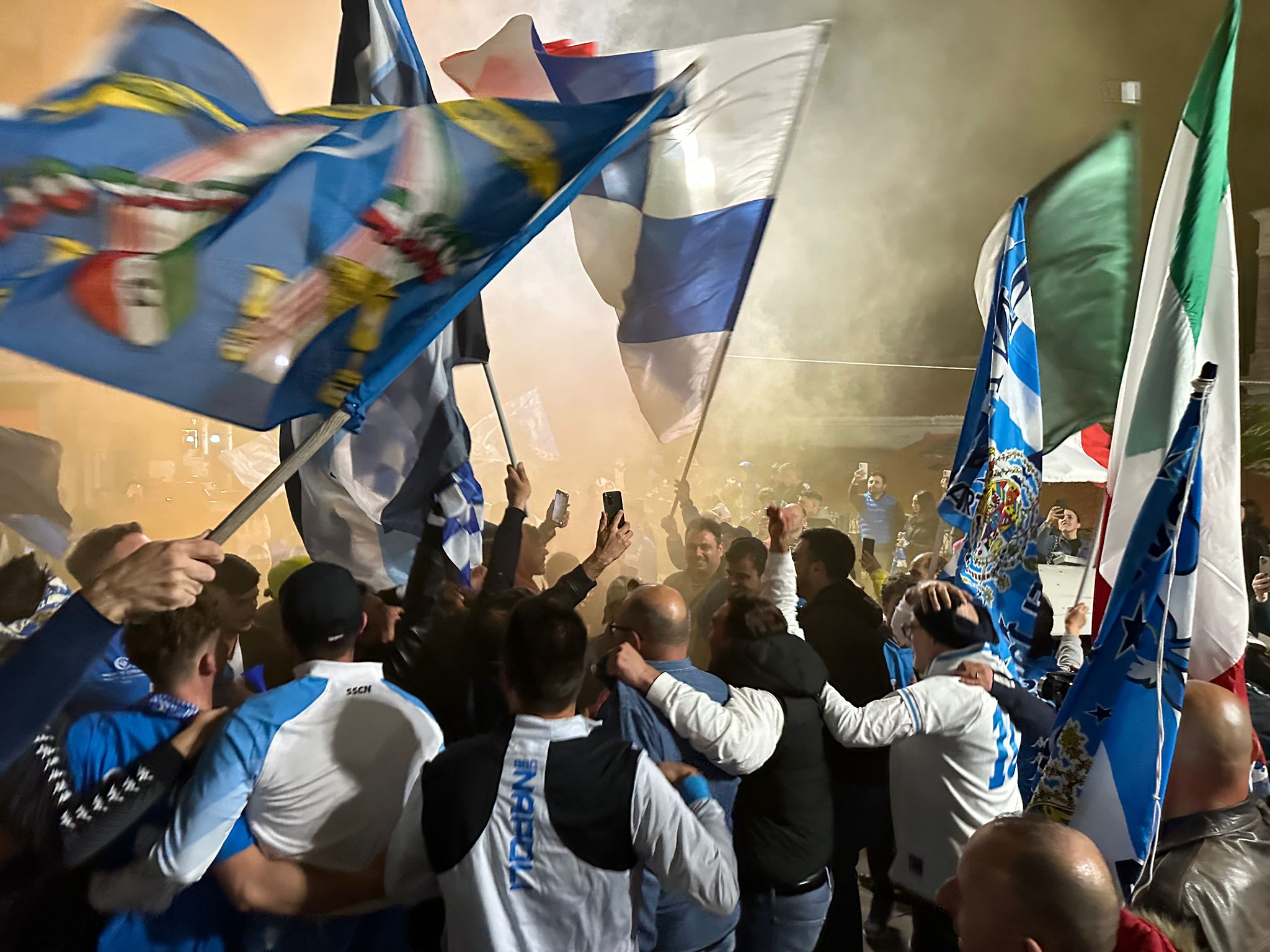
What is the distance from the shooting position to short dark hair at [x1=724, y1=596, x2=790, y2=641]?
6.97ft

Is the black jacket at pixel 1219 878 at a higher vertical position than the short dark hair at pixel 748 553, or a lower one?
higher

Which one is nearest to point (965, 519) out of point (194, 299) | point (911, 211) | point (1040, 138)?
point (194, 299)

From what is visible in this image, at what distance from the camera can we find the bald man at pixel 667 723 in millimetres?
1870

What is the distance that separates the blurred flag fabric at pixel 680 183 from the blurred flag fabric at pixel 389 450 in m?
0.44

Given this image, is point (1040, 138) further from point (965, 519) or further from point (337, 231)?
point (337, 231)

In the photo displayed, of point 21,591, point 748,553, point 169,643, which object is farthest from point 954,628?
point 21,591

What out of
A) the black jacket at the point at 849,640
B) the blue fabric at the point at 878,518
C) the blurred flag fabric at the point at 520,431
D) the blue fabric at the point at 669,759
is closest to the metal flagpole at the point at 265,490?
the blue fabric at the point at 669,759

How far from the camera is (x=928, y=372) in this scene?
6.01m

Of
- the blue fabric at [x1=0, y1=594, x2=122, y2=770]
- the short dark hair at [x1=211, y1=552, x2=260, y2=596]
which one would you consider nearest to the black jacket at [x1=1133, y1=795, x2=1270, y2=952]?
the blue fabric at [x1=0, y1=594, x2=122, y2=770]

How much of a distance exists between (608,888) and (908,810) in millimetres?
1081

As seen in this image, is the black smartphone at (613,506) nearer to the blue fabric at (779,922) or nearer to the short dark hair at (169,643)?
the blue fabric at (779,922)

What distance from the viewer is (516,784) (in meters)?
1.41

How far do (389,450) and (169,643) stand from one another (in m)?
0.89

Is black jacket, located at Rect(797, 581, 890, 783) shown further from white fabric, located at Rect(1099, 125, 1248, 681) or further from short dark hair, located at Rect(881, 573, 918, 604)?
white fabric, located at Rect(1099, 125, 1248, 681)
